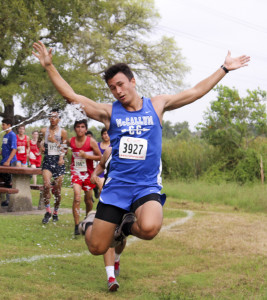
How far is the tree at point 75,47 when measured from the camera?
2164 centimetres

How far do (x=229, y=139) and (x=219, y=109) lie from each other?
4.67ft

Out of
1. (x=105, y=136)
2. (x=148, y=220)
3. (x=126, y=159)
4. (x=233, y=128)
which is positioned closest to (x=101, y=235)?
(x=148, y=220)

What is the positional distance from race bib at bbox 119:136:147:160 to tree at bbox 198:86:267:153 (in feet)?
58.9

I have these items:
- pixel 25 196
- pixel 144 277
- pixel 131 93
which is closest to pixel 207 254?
pixel 144 277

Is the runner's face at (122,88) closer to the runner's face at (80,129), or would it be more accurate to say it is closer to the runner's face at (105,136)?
the runner's face at (80,129)

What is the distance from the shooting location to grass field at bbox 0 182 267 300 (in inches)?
203

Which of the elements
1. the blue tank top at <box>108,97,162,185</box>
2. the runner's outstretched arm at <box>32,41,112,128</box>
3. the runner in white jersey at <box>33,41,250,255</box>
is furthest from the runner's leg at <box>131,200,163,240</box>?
the runner's outstretched arm at <box>32,41,112,128</box>

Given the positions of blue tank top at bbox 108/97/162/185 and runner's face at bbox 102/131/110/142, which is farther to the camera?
runner's face at bbox 102/131/110/142

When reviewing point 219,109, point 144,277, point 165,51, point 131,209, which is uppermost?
point 165,51

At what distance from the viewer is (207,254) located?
24.2ft

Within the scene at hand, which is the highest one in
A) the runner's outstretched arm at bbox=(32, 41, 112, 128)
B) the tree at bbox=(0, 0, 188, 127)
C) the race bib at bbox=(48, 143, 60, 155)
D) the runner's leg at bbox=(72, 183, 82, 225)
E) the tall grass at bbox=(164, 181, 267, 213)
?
the tree at bbox=(0, 0, 188, 127)

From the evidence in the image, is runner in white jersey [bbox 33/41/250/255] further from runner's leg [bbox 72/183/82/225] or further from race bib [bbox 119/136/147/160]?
runner's leg [bbox 72/183/82/225]

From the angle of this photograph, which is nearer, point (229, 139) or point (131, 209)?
point (131, 209)

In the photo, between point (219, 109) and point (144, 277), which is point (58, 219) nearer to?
point (144, 277)
